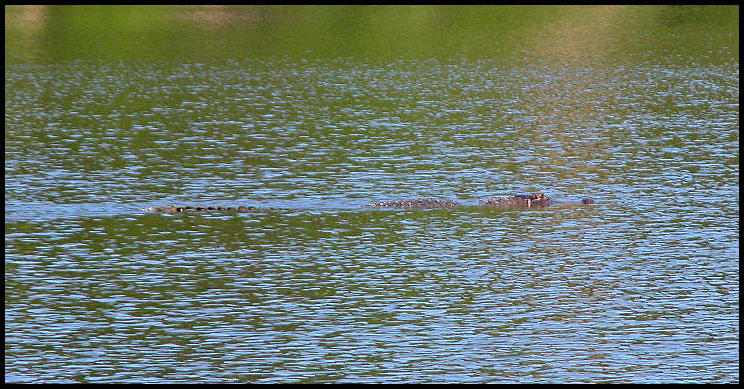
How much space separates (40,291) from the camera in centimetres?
3556

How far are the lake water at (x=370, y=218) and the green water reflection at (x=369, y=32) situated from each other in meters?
1.13

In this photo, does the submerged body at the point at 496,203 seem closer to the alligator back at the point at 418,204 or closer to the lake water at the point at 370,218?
the alligator back at the point at 418,204

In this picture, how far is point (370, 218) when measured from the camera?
146ft

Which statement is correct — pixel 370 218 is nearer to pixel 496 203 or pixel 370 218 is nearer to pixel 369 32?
pixel 496 203

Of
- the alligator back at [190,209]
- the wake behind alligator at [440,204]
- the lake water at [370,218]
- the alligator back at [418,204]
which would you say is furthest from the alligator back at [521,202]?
the alligator back at [190,209]

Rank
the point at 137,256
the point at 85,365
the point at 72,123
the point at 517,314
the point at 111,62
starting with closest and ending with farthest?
the point at 85,365
the point at 517,314
the point at 137,256
the point at 72,123
the point at 111,62

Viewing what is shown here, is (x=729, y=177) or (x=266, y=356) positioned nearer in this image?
(x=266, y=356)

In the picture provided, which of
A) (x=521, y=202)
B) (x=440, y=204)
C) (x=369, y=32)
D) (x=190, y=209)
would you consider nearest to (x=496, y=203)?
(x=521, y=202)

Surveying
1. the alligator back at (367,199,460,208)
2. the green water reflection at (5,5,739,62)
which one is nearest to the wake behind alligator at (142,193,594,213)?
the alligator back at (367,199,460,208)

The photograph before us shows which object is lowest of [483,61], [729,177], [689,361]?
[689,361]

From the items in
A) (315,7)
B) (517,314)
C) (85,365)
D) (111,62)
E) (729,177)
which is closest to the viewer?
(85,365)

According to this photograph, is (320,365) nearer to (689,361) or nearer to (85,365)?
(85,365)

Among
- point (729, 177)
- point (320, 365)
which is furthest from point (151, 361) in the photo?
point (729, 177)

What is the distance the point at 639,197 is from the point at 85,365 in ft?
82.4
